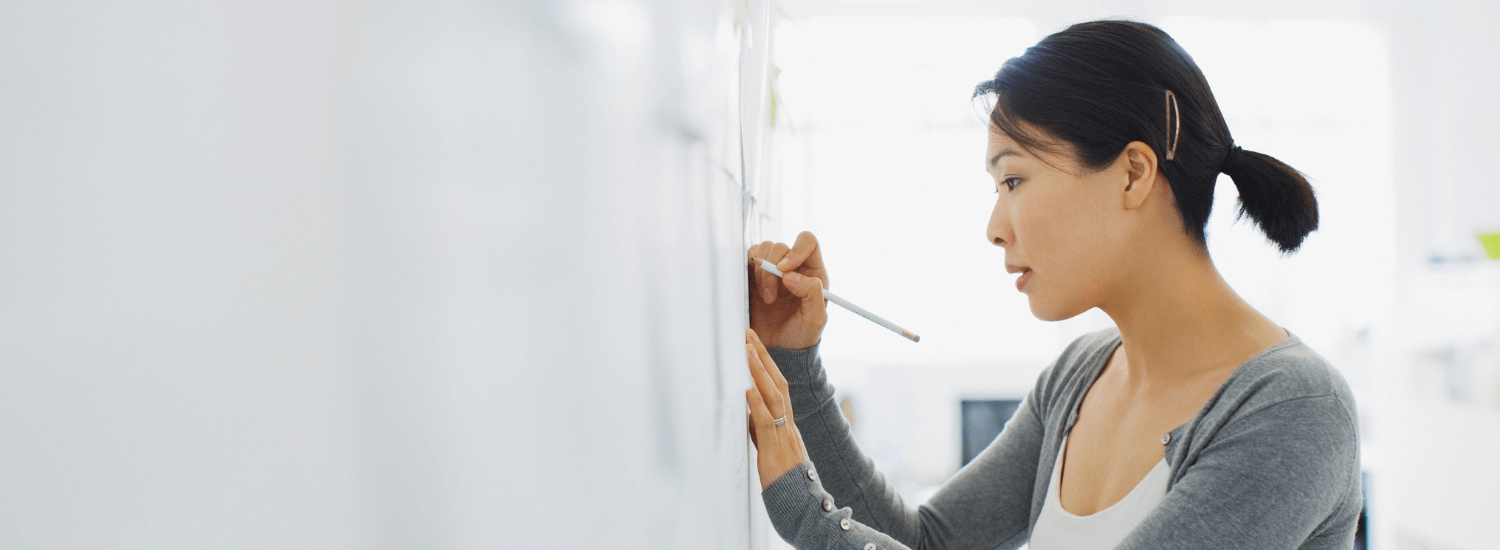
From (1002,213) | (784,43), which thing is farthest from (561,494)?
(784,43)

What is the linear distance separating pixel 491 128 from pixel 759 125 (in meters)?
0.45

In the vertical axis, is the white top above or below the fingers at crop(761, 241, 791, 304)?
below

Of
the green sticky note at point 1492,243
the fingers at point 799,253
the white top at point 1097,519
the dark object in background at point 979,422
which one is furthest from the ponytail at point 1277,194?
the dark object in background at point 979,422

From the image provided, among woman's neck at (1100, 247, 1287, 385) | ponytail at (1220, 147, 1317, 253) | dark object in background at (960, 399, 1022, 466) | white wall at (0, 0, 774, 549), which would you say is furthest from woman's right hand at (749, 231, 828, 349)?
dark object in background at (960, 399, 1022, 466)

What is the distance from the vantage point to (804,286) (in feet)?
2.14

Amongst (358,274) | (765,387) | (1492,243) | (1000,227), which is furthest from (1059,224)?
(1492,243)

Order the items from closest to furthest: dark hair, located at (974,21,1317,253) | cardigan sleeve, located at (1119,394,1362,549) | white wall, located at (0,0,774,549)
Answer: white wall, located at (0,0,774,549), cardigan sleeve, located at (1119,394,1362,549), dark hair, located at (974,21,1317,253)

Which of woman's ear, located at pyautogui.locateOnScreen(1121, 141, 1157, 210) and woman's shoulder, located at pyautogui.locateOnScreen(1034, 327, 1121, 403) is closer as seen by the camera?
woman's ear, located at pyautogui.locateOnScreen(1121, 141, 1157, 210)

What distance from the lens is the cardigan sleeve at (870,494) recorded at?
0.62 meters

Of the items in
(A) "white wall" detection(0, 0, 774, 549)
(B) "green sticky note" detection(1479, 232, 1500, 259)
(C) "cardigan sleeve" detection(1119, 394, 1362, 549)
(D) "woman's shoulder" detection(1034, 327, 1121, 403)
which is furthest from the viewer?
(B) "green sticky note" detection(1479, 232, 1500, 259)

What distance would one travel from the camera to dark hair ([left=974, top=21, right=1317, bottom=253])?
0.65 meters

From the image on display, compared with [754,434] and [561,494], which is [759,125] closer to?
[754,434]

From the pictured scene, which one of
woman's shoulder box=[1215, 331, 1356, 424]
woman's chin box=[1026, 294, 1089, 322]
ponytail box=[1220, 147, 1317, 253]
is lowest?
woman's shoulder box=[1215, 331, 1356, 424]

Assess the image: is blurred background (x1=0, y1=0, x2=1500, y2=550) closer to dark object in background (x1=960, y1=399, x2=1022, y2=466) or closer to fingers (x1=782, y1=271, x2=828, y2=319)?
fingers (x1=782, y1=271, x2=828, y2=319)
